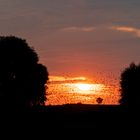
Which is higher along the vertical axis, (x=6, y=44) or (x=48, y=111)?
(x=6, y=44)

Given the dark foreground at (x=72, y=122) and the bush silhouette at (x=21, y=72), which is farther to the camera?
the bush silhouette at (x=21, y=72)

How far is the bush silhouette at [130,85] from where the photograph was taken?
150875mm

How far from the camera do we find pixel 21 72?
136 meters

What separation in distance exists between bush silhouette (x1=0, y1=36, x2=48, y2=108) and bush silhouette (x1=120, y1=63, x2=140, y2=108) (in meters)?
25.2

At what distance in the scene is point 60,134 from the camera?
57.3m

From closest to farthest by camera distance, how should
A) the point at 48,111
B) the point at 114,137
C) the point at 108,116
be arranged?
the point at 114,137
the point at 108,116
the point at 48,111

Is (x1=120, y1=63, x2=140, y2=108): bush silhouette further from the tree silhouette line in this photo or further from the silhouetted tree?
the silhouetted tree

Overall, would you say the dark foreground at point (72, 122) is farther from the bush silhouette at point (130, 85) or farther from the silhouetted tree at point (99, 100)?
the bush silhouette at point (130, 85)

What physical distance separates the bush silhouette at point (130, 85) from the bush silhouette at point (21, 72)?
25.2 m

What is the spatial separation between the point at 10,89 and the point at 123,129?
7502cm

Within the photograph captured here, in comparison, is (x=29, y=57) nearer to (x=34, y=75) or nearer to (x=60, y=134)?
(x=34, y=75)

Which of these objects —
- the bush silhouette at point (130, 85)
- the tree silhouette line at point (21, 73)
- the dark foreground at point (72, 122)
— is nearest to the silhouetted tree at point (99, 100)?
the tree silhouette line at point (21, 73)

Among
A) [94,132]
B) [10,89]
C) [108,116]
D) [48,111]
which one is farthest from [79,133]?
[10,89]

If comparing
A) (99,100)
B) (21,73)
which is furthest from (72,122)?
(21,73)
